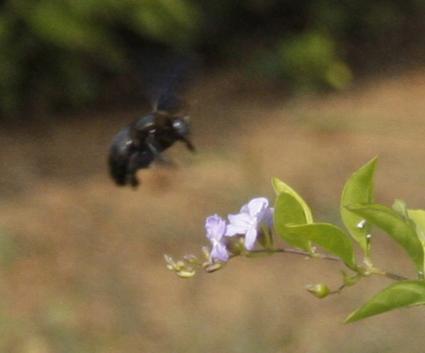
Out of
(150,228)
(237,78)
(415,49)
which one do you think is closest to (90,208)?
(150,228)

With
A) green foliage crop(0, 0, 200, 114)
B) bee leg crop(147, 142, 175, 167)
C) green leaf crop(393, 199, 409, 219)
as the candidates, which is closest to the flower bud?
green leaf crop(393, 199, 409, 219)

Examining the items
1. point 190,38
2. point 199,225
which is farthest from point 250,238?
point 190,38

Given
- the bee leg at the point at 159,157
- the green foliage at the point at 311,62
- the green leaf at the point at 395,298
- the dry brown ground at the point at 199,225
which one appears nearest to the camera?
the green leaf at the point at 395,298

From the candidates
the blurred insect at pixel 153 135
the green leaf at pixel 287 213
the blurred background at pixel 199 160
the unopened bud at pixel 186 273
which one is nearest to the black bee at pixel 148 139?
the blurred insect at pixel 153 135

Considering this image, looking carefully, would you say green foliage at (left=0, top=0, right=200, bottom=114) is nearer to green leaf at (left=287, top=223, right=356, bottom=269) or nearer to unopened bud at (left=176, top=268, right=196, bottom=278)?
unopened bud at (left=176, top=268, right=196, bottom=278)

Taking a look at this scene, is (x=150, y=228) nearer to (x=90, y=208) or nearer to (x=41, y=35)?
(x=90, y=208)

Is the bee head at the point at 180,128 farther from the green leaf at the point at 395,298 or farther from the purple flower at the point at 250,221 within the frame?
the green leaf at the point at 395,298

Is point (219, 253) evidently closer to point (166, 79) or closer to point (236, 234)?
point (236, 234)
